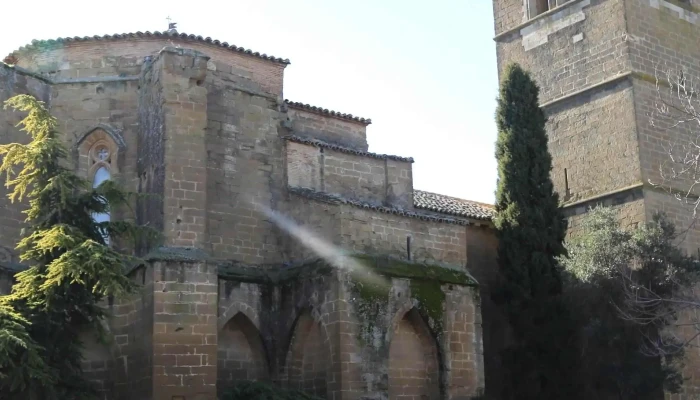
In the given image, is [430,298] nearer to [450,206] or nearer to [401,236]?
[401,236]

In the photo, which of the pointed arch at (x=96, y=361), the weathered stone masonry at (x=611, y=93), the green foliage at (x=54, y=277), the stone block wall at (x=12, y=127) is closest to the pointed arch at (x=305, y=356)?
the pointed arch at (x=96, y=361)

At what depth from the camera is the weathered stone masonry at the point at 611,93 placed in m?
20.2

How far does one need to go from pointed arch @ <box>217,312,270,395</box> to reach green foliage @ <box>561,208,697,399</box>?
5731 mm

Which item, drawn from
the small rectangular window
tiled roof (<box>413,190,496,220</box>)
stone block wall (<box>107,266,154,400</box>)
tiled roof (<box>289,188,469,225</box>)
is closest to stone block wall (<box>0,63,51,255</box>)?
stone block wall (<box>107,266,154,400</box>)

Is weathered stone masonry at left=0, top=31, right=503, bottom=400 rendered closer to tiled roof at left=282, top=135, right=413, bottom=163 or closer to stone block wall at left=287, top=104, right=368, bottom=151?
tiled roof at left=282, top=135, right=413, bottom=163

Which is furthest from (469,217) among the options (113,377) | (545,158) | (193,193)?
(113,377)

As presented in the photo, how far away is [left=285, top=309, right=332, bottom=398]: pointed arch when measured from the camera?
634 inches

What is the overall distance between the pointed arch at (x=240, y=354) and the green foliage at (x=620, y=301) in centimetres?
573

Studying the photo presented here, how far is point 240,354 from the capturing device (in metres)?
16.4

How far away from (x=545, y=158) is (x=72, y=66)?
8.98m

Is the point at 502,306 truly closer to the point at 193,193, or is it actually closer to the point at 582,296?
the point at 582,296

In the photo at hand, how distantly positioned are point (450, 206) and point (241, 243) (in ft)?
17.5

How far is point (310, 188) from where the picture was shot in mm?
17453

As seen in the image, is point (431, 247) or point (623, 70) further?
point (623, 70)
